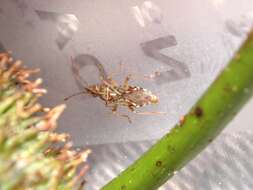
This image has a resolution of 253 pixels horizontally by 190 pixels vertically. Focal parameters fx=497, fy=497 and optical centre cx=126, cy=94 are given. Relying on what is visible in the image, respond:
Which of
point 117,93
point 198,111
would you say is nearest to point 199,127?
point 198,111

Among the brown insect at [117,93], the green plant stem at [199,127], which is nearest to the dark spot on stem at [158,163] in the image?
the green plant stem at [199,127]

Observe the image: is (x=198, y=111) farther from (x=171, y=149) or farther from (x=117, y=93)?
(x=117, y=93)

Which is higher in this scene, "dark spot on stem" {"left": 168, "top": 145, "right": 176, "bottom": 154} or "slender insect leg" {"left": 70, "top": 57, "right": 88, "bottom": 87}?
"dark spot on stem" {"left": 168, "top": 145, "right": 176, "bottom": 154}

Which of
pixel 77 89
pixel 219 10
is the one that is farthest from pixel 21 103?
pixel 219 10

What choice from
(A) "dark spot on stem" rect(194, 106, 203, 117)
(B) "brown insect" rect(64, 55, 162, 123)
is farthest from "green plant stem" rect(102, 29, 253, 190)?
(B) "brown insect" rect(64, 55, 162, 123)

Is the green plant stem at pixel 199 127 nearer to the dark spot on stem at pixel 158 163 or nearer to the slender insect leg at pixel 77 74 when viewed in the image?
the dark spot on stem at pixel 158 163

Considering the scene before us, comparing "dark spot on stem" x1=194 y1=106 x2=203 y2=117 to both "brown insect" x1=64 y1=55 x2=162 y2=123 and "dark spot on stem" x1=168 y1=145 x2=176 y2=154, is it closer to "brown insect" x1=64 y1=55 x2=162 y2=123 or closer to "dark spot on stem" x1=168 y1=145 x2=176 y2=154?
"dark spot on stem" x1=168 y1=145 x2=176 y2=154
